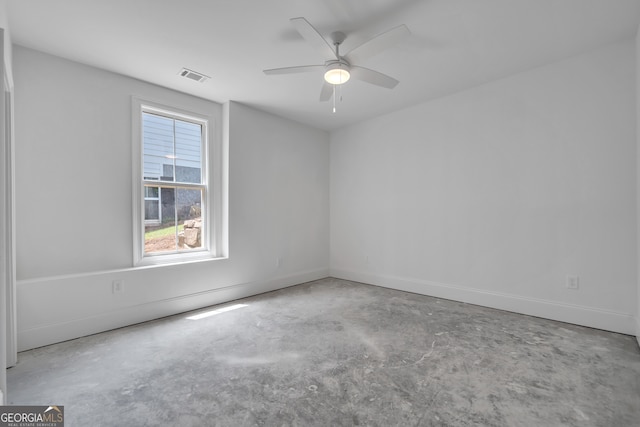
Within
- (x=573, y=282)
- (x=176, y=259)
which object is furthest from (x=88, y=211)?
(x=573, y=282)

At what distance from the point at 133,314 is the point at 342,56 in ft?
11.0

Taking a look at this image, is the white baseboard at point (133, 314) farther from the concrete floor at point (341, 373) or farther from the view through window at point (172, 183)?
the view through window at point (172, 183)

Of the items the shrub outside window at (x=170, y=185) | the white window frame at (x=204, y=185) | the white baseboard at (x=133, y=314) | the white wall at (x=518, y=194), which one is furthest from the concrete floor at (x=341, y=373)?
the shrub outside window at (x=170, y=185)

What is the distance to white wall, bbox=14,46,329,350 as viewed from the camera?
2.64m

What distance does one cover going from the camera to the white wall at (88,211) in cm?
264

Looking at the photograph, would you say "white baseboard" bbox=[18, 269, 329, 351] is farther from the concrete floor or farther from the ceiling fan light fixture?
the ceiling fan light fixture

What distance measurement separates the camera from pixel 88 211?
2.97 m

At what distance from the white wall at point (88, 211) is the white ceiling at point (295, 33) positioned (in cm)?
36

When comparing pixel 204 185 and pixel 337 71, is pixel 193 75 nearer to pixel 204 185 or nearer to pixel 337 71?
pixel 204 185

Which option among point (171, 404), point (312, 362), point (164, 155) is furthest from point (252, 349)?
point (164, 155)

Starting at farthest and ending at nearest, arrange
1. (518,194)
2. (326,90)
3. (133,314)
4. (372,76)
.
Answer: (518,194) → (133,314) → (326,90) → (372,76)

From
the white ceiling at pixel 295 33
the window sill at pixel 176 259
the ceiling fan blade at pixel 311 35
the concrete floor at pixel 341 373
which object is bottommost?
the concrete floor at pixel 341 373

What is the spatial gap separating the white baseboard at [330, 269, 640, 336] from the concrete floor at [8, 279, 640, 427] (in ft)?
0.44

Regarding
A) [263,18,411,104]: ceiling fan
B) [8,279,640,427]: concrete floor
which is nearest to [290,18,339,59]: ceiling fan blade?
[263,18,411,104]: ceiling fan
